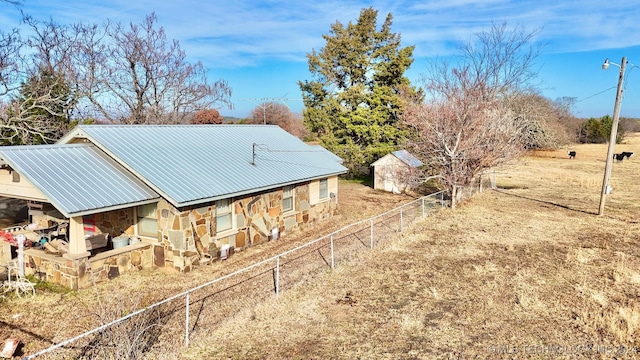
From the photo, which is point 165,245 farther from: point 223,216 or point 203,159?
point 203,159

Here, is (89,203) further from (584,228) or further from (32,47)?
(32,47)

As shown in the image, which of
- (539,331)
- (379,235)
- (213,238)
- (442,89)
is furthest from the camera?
(442,89)

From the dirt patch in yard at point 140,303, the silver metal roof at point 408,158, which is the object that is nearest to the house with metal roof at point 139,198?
the dirt patch in yard at point 140,303

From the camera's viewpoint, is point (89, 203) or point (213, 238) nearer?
point (89, 203)

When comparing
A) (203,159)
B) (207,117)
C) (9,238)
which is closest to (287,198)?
(203,159)

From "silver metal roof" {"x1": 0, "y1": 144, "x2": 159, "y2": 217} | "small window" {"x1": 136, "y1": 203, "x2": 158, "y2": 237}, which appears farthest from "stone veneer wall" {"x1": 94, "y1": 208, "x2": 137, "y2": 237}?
"silver metal roof" {"x1": 0, "y1": 144, "x2": 159, "y2": 217}

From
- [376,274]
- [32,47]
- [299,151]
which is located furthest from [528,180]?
[32,47]

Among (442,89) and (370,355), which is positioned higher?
(442,89)

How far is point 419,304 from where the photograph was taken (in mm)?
8406

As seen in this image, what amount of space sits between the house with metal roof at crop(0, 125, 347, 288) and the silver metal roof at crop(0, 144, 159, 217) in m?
0.02

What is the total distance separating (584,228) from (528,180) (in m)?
15.9

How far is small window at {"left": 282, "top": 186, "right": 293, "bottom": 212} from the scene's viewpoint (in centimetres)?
1509

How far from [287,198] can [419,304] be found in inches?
314

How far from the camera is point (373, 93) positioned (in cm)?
2850
